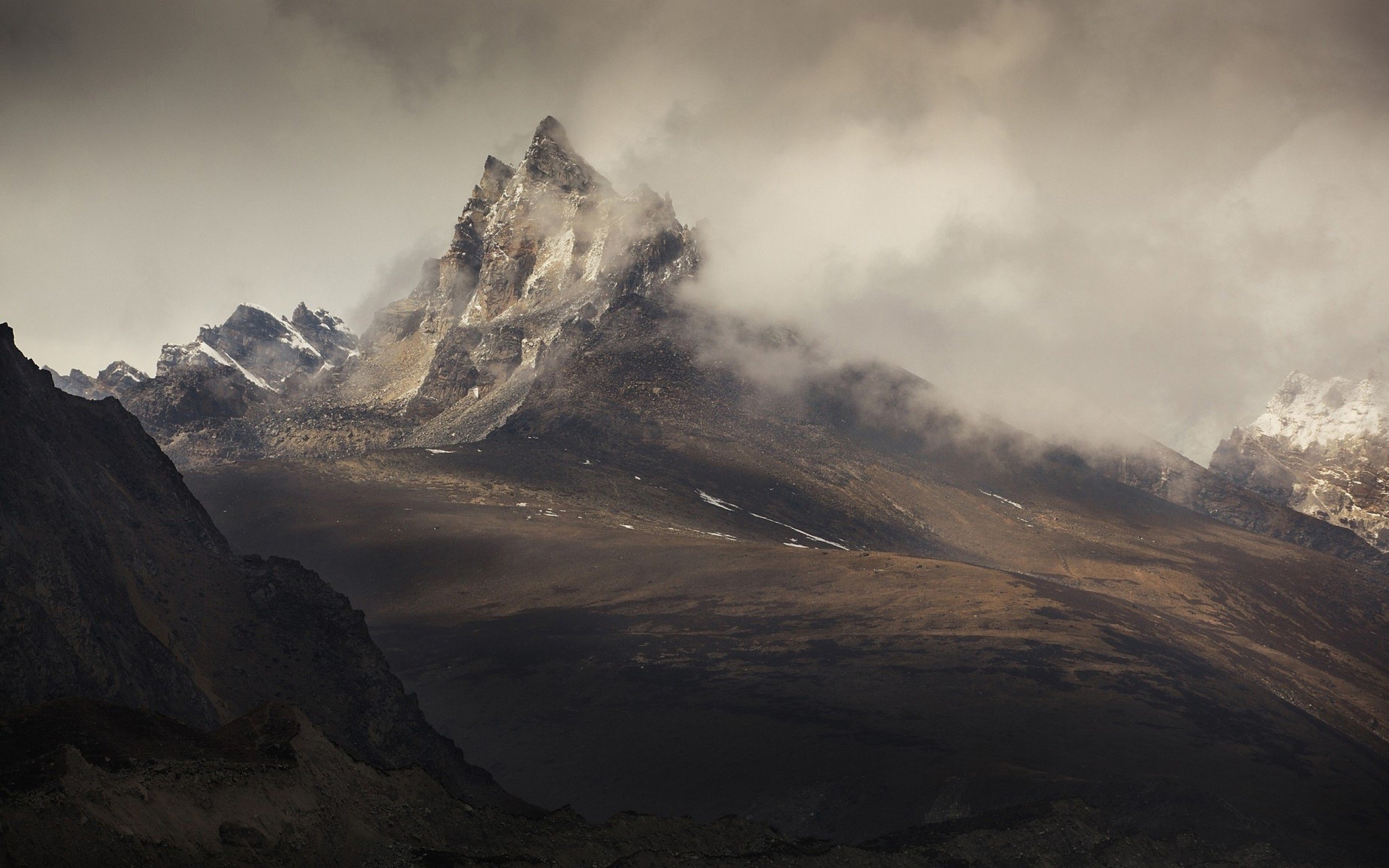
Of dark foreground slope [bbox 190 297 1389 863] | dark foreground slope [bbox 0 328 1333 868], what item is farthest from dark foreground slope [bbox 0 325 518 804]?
dark foreground slope [bbox 190 297 1389 863]

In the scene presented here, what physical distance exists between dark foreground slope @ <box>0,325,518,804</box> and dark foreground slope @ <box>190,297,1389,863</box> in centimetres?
1593

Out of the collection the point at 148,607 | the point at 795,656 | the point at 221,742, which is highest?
the point at 221,742

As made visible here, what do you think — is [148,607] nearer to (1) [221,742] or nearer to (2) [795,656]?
(1) [221,742]

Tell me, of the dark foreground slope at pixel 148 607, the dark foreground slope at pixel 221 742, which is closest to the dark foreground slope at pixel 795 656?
the dark foreground slope at pixel 221 742

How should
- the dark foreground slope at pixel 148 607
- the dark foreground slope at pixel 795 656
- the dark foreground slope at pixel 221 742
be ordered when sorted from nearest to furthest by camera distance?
the dark foreground slope at pixel 221 742, the dark foreground slope at pixel 148 607, the dark foreground slope at pixel 795 656

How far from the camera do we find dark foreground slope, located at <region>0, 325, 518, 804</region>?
3334 centimetres

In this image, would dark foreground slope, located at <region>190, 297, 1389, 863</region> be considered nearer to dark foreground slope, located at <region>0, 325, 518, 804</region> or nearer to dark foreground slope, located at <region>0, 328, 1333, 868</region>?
dark foreground slope, located at <region>0, 328, 1333, 868</region>

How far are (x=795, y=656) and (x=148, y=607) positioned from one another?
52.8 metres

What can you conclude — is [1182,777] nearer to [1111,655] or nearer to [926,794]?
[926,794]

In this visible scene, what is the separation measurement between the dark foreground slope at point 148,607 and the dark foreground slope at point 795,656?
15935 millimetres

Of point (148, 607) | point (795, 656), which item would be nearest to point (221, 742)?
point (148, 607)

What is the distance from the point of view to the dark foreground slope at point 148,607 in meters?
33.3

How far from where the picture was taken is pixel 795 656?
276 ft

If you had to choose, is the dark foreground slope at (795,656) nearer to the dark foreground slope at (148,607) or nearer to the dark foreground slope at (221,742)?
the dark foreground slope at (221,742)
